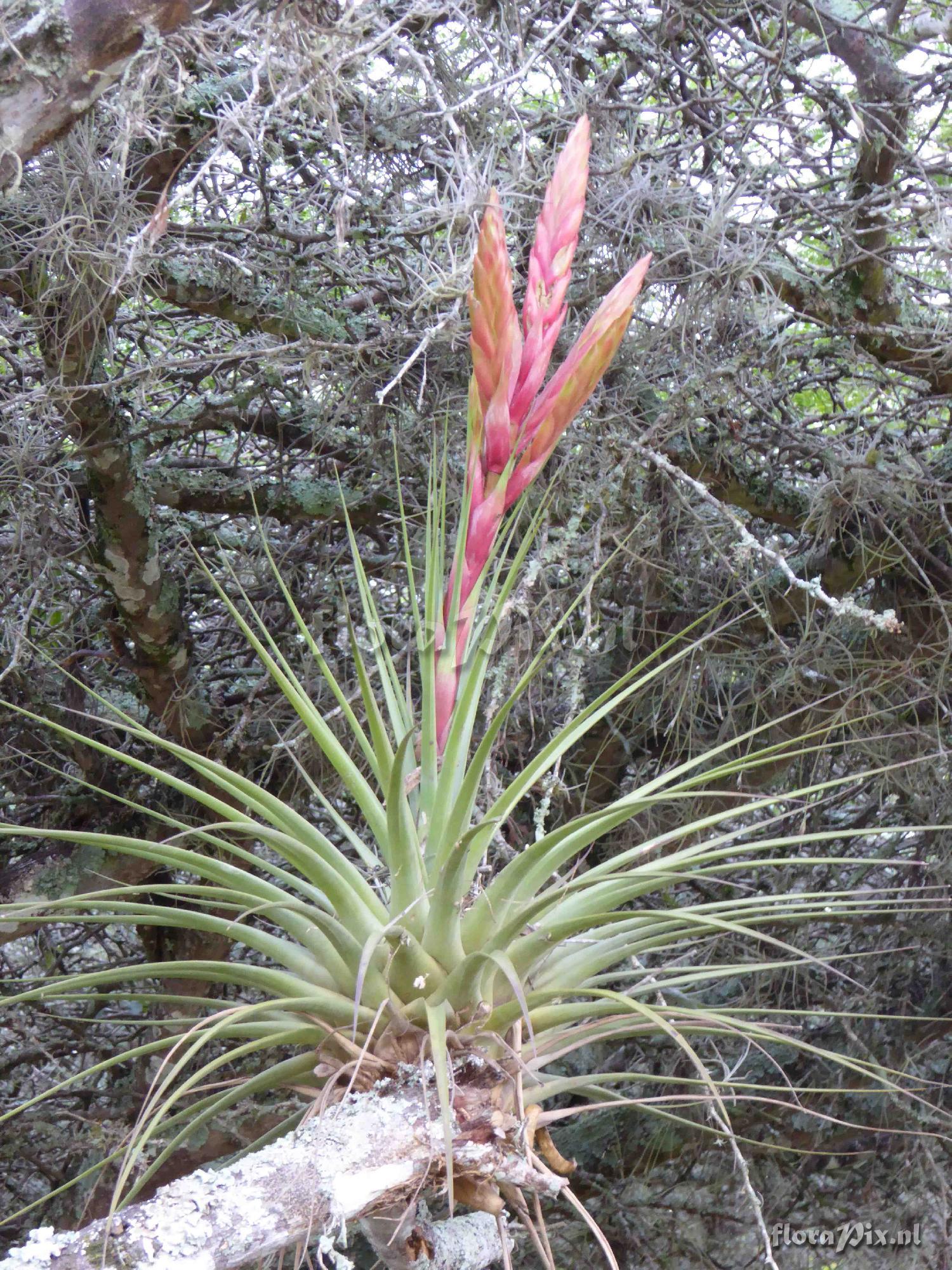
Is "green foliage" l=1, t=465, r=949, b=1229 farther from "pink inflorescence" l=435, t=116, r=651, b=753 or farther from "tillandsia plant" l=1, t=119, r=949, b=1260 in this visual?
"pink inflorescence" l=435, t=116, r=651, b=753

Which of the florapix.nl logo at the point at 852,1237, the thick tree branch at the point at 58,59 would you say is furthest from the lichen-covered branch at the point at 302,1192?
the florapix.nl logo at the point at 852,1237

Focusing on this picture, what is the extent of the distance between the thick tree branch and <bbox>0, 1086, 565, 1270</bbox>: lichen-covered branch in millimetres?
891

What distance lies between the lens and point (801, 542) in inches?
90.7

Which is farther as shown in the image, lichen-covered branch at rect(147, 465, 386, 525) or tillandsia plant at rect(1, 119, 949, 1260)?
lichen-covered branch at rect(147, 465, 386, 525)

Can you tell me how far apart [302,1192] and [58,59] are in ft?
3.37

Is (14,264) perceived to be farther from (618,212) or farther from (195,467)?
(618,212)

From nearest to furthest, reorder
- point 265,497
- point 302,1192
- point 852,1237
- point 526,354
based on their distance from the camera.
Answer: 1. point 302,1192
2. point 526,354
3. point 265,497
4. point 852,1237

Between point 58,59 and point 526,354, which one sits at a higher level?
point 58,59

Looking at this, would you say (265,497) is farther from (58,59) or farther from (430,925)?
(430,925)

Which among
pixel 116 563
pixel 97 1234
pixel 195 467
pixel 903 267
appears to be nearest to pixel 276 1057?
pixel 116 563

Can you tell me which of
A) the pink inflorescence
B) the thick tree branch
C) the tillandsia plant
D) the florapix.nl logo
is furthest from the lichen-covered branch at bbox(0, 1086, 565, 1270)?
the florapix.nl logo

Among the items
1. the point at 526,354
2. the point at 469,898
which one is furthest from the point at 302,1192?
the point at 526,354

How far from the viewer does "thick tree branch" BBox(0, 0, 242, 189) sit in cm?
99

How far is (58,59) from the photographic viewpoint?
1.01 metres
